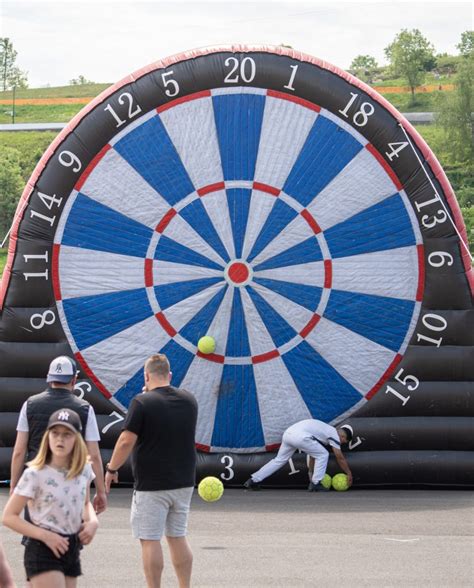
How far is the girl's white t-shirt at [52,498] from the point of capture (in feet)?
18.7

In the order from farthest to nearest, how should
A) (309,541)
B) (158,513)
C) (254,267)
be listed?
(254,267)
(309,541)
(158,513)

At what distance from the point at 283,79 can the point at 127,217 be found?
1.83 m

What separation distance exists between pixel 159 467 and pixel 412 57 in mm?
88404

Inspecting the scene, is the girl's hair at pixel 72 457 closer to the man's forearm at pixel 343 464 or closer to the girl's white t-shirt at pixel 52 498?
the girl's white t-shirt at pixel 52 498

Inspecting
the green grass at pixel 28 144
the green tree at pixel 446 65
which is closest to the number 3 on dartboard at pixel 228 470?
the green grass at pixel 28 144

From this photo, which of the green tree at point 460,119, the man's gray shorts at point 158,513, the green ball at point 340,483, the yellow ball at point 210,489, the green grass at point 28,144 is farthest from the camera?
the green tree at point 460,119

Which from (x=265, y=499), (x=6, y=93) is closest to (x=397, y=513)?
(x=265, y=499)

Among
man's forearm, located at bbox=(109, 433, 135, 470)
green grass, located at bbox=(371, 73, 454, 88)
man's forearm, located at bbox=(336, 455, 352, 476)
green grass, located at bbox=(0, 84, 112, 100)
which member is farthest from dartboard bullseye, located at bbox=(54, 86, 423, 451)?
green grass, located at bbox=(0, 84, 112, 100)

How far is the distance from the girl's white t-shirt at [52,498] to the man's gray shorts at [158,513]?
1.28 meters

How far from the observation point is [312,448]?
430 inches

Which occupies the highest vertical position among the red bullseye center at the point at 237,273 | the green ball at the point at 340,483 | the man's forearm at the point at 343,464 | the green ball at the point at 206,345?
the red bullseye center at the point at 237,273

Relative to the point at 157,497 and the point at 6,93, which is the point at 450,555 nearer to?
the point at 157,497

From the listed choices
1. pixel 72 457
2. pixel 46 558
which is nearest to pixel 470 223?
pixel 72 457

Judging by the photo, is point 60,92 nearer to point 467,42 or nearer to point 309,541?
point 467,42
